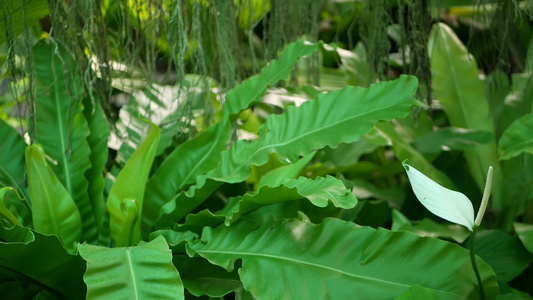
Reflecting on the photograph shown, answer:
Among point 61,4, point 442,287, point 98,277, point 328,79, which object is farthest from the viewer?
point 328,79

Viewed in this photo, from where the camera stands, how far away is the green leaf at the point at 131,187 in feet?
3.72

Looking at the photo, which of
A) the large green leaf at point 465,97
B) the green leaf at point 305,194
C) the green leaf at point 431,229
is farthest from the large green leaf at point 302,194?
the large green leaf at point 465,97

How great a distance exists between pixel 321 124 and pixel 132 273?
0.50 meters

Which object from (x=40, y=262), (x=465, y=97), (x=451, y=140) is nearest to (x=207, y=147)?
(x=40, y=262)

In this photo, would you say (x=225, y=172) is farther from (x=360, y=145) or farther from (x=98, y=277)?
(x=360, y=145)

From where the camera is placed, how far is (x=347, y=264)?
0.99m

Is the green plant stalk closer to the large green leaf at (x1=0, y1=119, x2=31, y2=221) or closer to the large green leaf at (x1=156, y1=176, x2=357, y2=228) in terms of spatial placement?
the large green leaf at (x1=156, y1=176, x2=357, y2=228)

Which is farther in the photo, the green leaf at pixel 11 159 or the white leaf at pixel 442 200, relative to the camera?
the green leaf at pixel 11 159

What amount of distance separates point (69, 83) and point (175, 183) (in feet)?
1.24

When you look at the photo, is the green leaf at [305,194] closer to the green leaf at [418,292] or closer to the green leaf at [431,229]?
the green leaf at [418,292]

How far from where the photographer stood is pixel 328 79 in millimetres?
1944

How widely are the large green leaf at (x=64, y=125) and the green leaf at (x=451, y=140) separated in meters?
0.89

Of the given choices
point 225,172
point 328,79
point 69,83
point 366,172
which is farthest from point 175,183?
Result: point 328,79

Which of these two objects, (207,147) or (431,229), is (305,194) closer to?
(207,147)
